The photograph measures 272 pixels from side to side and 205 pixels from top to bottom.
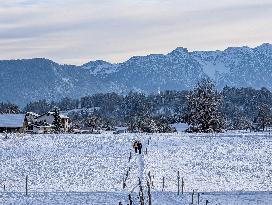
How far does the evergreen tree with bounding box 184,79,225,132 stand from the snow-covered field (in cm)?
2274

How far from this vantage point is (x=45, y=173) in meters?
54.5

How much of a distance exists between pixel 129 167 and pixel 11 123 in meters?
68.4

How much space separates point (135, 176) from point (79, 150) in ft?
56.2

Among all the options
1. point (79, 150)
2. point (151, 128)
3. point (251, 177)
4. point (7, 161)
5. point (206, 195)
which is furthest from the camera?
point (151, 128)

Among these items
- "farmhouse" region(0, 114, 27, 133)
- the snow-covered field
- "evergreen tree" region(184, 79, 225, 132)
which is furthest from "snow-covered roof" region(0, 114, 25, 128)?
the snow-covered field

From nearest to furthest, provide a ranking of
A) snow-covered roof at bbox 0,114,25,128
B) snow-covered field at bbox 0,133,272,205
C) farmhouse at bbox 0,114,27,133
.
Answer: snow-covered field at bbox 0,133,272,205, farmhouse at bbox 0,114,27,133, snow-covered roof at bbox 0,114,25,128

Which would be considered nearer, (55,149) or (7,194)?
(7,194)

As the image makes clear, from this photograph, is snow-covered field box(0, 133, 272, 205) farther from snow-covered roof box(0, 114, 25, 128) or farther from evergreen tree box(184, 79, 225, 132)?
snow-covered roof box(0, 114, 25, 128)

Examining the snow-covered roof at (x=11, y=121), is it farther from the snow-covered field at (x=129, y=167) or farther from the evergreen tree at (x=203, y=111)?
the snow-covered field at (x=129, y=167)

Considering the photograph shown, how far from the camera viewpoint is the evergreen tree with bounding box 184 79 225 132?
9875 cm

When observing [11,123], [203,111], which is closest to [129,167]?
[203,111]

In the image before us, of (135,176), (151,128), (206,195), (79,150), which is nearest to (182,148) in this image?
(79,150)

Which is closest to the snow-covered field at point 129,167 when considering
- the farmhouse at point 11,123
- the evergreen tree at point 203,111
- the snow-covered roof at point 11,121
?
the evergreen tree at point 203,111

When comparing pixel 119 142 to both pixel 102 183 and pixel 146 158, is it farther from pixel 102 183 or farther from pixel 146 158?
pixel 102 183
